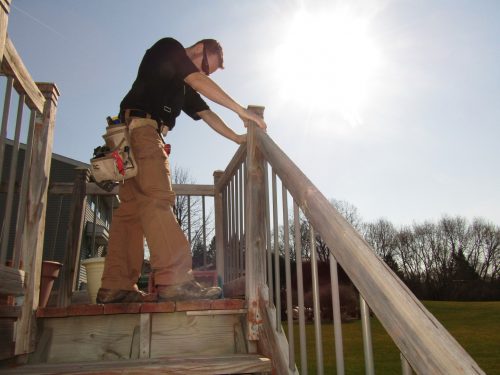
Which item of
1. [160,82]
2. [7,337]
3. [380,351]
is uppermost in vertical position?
[160,82]

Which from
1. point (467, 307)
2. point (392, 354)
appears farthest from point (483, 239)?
point (392, 354)

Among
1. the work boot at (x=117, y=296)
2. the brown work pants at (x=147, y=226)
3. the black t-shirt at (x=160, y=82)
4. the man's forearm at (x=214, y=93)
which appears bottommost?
the work boot at (x=117, y=296)

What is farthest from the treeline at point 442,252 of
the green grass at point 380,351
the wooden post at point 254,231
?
the wooden post at point 254,231

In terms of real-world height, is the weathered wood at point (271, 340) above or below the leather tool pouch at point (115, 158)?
below

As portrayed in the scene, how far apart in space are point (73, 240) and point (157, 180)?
162 cm

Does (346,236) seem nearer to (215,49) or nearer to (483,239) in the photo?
(215,49)

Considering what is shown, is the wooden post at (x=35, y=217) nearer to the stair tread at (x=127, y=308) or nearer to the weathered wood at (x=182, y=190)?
the stair tread at (x=127, y=308)

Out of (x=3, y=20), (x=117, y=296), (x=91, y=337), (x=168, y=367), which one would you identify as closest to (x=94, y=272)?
(x=117, y=296)

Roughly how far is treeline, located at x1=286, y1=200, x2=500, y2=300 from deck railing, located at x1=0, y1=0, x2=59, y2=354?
36148 millimetres

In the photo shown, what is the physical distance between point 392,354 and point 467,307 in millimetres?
20853

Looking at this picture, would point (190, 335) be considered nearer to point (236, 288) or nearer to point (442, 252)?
point (236, 288)

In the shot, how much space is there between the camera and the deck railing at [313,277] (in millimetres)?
776

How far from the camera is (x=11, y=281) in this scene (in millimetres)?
1707

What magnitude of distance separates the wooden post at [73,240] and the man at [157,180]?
1148 millimetres
